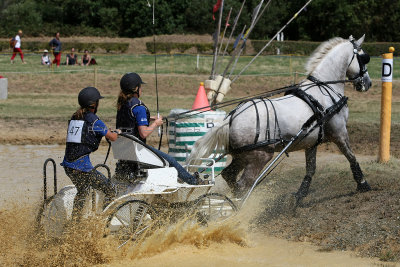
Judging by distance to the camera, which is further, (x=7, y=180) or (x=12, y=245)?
(x=7, y=180)

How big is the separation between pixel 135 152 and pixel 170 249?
39.7 inches

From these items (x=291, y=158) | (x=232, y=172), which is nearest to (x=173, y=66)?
(x=291, y=158)

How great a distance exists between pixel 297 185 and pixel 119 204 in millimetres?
3979

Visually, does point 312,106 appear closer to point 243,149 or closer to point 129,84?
point 243,149

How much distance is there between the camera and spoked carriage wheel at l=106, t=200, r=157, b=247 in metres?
6.11

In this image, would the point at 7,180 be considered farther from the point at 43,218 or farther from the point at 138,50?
the point at 138,50

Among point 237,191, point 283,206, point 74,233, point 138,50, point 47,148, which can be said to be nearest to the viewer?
point 74,233

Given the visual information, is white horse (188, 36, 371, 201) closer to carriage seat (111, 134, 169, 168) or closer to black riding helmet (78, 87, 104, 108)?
carriage seat (111, 134, 169, 168)

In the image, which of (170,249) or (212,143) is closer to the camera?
(170,249)

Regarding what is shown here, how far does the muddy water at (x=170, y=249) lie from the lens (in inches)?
231

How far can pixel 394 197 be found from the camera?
25.7 ft

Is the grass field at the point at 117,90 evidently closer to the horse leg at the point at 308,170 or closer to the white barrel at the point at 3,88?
the white barrel at the point at 3,88

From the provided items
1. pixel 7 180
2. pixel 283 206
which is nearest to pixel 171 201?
pixel 283 206

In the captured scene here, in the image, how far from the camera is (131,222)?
6164 mm
